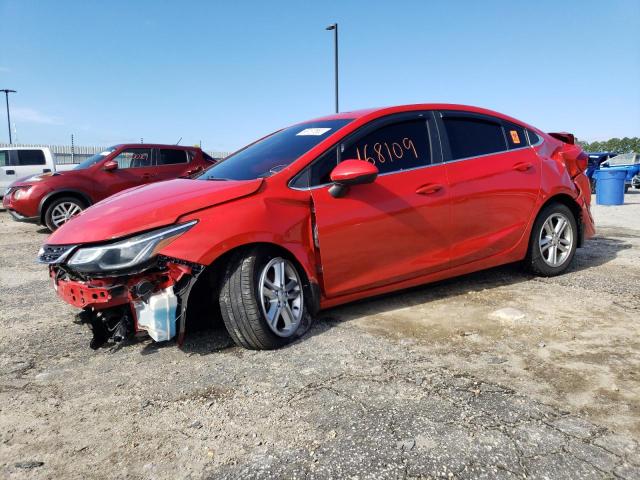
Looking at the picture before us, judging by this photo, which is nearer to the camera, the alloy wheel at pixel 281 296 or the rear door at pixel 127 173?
the alloy wheel at pixel 281 296

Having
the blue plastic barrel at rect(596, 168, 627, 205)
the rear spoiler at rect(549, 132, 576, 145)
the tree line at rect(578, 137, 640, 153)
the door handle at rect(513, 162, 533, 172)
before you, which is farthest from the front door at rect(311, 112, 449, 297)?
the tree line at rect(578, 137, 640, 153)

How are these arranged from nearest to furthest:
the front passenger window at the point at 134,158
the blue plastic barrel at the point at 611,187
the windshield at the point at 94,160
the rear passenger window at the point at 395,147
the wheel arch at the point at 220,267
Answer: the wheel arch at the point at 220,267 < the rear passenger window at the point at 395,147 < the windshield at the point at 94,160 < the front passenger window at the point at 134,158 < the blue plastic barrel at the point at 611,187

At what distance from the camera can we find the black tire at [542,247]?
15.0ft

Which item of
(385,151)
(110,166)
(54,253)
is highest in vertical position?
(110,166)

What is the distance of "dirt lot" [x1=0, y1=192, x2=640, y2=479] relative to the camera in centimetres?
201

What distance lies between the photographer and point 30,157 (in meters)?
14.1

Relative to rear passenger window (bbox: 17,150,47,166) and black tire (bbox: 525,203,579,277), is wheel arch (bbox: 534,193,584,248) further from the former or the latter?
rear passenger window (bbox: 17,150,47,166)

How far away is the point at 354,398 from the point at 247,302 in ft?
2.80

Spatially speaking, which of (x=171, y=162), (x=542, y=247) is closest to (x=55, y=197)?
(x=171, y=162)

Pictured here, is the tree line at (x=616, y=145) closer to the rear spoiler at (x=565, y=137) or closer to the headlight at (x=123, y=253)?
the rear spoiler at (x=565, y=137)

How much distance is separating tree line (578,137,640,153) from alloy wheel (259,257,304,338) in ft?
129

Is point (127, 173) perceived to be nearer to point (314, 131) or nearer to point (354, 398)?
point (314, 131)

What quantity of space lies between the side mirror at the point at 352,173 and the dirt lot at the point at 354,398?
1006 mm

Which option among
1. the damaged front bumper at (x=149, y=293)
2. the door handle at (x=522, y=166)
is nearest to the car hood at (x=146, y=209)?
the damaged front bumper at (x=149, y=293)
